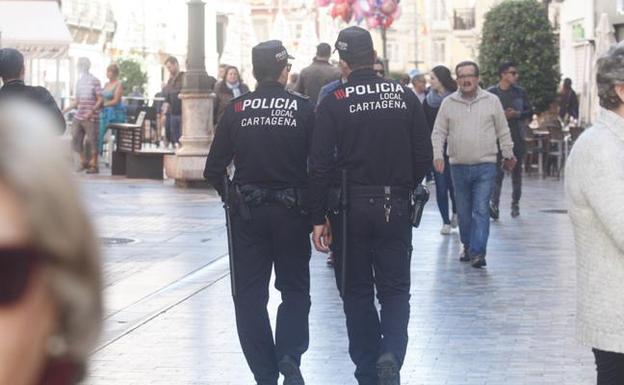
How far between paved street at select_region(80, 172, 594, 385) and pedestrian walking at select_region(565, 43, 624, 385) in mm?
1767

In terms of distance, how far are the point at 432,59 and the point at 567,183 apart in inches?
Result: 4290

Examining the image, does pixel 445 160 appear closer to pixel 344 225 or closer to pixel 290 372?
pixel 344 225

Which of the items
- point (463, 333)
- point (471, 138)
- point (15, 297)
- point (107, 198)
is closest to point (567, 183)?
point (15, 297)

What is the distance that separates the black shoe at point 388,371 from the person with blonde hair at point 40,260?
6227 millimetres

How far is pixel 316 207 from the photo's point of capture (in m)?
8.01

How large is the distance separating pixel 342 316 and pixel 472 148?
348 centimetres

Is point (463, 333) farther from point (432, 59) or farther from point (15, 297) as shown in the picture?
point (432, 59)

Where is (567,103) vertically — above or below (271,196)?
above

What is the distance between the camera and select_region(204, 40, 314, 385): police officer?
7984 millimetres

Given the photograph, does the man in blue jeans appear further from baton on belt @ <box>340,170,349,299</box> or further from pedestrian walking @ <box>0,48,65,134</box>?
baton on belt @ <box>340,170,349,299</box>

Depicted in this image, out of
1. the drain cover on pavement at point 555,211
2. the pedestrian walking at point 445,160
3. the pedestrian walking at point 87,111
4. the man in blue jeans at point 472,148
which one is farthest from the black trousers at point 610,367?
the pedestrian walking at point 87,111

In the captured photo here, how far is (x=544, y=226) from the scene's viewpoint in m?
18.5

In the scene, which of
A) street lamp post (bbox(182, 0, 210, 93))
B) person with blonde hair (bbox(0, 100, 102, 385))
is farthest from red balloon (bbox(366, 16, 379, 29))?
person with blonde hair (bbox(0, 100, 102, 385))

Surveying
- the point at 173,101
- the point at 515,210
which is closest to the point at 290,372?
the point at 515,210
